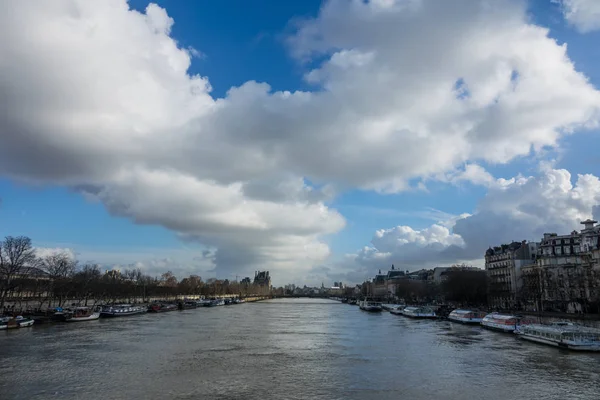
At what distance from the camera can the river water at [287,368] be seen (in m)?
30.7

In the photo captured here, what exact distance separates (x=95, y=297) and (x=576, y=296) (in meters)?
122

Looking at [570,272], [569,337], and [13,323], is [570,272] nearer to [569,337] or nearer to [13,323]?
[569,337]

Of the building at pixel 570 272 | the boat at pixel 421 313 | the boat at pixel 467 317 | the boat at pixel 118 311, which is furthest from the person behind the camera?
the boat at pixel 421 313

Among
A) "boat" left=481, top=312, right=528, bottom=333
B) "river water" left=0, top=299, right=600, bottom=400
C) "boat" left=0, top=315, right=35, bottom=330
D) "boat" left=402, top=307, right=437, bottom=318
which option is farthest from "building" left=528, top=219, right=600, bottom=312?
"boat" left=0, top=315, right=35, bottom=330

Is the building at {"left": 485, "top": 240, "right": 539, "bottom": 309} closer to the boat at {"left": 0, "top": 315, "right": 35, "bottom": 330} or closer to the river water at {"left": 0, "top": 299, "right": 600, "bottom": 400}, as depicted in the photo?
the river water at {"left": 0, "top": 299, "right": 600, "bottom": 400}

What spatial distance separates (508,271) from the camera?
468ft

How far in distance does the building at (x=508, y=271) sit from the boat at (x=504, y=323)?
179 feet

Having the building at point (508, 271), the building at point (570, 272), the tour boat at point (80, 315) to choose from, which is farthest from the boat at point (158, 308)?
the building at point (570, 272)

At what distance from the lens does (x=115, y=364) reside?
4088cm

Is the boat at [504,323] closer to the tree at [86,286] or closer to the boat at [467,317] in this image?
the boat at [467,317]

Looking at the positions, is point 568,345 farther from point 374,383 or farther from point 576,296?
point 576,296

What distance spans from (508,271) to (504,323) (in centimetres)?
7616

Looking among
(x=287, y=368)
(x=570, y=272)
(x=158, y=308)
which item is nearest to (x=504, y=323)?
(x=570, y=272)

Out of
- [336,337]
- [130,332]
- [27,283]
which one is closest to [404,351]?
[336,337]
